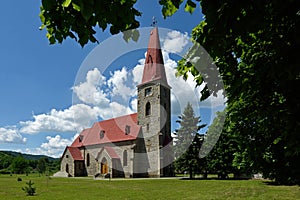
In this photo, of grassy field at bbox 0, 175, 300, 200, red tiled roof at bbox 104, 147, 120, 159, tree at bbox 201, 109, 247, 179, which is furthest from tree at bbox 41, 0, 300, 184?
red tiled roof at bbox 104, 147, 120, 159

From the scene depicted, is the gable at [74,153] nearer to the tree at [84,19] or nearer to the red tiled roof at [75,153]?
the red tiled roof at [75,153]

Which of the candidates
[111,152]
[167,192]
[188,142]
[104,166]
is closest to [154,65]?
[188,142]

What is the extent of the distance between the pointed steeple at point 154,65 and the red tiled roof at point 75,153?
1758 centimetres

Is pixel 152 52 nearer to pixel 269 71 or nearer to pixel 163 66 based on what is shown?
pixel 163 66

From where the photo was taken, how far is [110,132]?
4622 centimetres

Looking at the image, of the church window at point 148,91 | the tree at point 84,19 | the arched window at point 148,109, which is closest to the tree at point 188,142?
the arched window at point 148,109

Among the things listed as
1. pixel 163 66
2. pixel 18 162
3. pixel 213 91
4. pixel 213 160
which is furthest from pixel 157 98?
pixel 18 162

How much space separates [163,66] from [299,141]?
40187 millimetres

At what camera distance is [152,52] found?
44.1 meters

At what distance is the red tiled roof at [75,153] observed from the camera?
157ft

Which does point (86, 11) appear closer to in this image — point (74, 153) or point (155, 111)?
point (155, 111)

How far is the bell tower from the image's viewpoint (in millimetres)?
39781

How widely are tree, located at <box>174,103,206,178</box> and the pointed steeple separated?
6712 mm

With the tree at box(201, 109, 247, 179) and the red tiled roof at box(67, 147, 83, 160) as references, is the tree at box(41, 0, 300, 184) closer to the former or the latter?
the tree at box(201, 109, 247, 179)
